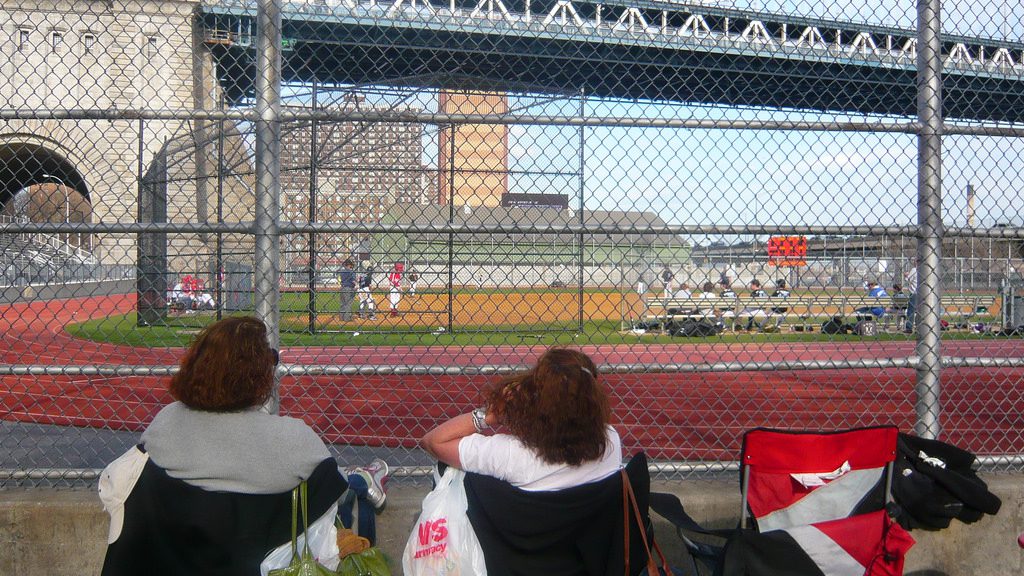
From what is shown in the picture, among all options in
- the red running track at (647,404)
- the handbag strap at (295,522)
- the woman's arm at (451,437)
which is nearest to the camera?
the handbag strap at (295,522)

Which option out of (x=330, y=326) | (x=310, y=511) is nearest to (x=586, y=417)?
(x=310, y=511)

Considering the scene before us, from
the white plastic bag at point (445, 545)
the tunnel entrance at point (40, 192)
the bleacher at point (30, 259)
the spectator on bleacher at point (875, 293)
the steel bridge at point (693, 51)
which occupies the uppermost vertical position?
the steel bridge at point (693, 51)

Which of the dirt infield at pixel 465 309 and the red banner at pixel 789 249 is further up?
the red banner at pixel 789 249

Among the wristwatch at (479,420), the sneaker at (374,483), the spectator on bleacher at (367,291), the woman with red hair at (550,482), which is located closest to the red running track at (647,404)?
the spectator on bleacher at (367,291)

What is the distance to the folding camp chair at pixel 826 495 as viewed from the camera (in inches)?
108

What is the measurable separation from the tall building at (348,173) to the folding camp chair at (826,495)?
426cm

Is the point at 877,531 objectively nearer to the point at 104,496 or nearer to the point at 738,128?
the point at 738,128

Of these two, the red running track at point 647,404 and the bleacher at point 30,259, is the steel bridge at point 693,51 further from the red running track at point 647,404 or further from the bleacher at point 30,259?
the red running track at point 647,404

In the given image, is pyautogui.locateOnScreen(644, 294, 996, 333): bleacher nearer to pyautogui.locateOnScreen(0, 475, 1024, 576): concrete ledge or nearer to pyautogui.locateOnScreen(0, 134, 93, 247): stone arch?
pyautogui.locateOnScreen(0, 475, 1024, 576): concrete ledge

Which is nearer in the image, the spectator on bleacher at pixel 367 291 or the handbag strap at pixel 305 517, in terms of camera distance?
the handbag strap at pixel 305 517

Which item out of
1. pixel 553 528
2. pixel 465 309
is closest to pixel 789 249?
pixel 553 528

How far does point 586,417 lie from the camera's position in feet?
8.17

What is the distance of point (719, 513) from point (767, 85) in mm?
2079

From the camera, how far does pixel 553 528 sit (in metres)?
2.45
